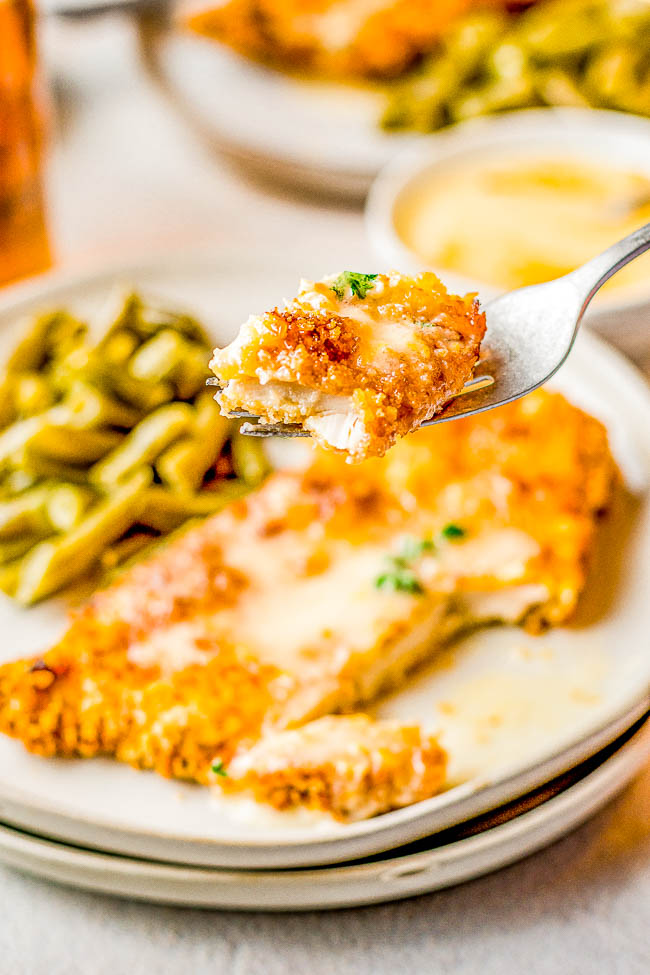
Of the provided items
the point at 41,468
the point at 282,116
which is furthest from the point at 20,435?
the point at 282,116

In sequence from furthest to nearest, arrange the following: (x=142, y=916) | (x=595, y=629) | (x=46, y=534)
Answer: (x=46, y=534) < (x=595, y=629) < (x=142, y=916)

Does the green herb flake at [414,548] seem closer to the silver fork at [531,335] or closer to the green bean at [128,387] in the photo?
the silver fork at [531,335]

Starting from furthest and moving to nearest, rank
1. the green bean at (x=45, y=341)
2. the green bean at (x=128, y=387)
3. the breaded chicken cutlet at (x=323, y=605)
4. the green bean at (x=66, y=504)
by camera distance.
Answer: the green bean at (x=45, y=341), the green bean at (x=128, y=387), the green bean at (x=66, y=504), the breaded chicken cutlet at (x=323, y=605)

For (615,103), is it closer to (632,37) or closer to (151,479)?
(632,37)

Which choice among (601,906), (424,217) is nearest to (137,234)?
(424,217)

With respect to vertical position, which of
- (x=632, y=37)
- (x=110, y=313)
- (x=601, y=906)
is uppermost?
(x=632, y=37)

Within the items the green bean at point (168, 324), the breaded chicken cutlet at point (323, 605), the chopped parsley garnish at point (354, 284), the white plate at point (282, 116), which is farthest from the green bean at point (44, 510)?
the white plate at point (282, 116)
